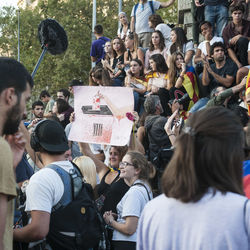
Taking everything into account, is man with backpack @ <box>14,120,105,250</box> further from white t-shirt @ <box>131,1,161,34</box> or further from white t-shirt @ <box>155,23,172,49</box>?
white t-shirt @ <box>131,1,161,34</box>

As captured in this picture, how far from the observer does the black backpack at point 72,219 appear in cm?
355

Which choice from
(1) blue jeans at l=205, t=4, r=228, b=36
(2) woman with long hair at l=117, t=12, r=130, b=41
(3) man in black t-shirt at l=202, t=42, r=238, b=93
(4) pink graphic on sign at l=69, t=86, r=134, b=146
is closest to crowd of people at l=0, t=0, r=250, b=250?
(4) pink graphic on sign at l=69, t=86, r=134, b=146

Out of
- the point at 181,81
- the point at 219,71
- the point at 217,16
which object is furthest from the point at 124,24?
the point at 219,71

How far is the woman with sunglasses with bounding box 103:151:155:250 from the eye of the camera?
14.7 ft

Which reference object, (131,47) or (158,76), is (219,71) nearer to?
(158,76)

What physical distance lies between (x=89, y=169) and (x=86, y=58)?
31752 mm

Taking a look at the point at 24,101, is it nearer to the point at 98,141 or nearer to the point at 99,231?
the point at 99,231

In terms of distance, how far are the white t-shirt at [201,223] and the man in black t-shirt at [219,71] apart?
20.3ft

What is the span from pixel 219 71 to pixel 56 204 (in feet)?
17.9

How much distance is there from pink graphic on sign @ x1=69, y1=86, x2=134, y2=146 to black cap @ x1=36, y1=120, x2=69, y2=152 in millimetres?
2006

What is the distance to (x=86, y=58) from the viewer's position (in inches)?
1432

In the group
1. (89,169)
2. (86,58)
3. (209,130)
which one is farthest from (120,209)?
(86,58)

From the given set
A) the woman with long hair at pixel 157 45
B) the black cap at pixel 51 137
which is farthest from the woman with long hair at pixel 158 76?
the black cap at pixel 51 137

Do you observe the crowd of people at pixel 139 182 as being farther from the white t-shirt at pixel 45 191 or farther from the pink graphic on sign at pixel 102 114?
the pink graphic on sign at pixel 102 114
